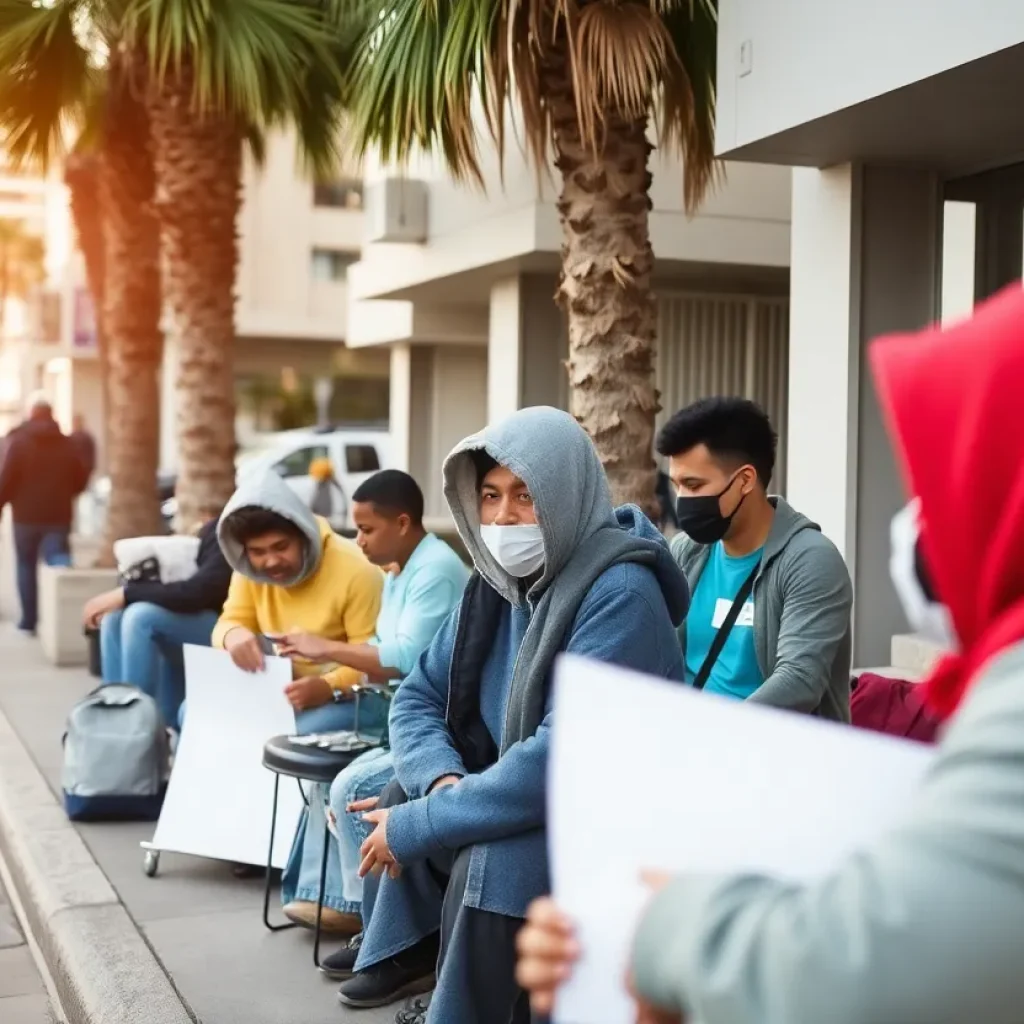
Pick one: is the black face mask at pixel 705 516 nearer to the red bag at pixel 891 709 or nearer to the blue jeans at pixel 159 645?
the red bag at pixel 891 709

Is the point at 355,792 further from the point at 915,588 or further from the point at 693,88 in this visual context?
the point at 693,88

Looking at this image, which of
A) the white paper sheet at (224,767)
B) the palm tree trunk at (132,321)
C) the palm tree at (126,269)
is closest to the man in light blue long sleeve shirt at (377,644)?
the white paper sheet at (224,767)

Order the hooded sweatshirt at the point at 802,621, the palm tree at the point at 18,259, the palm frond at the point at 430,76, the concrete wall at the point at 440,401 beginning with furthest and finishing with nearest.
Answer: the palm tree at the point at 18,259 < the concrete wall at the point at 440,401 < the palm frond at the point at 430,76 < the hooded sweatshirt at the point at 802,621

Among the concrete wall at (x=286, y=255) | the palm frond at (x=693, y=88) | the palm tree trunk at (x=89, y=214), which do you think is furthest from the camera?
the concrete wall at (x=286, y=255)

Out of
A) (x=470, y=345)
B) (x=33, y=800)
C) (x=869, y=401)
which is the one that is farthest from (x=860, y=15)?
(x=470, y=345)

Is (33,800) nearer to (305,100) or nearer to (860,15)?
(860,15)

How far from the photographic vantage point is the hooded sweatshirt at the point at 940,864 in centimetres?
102

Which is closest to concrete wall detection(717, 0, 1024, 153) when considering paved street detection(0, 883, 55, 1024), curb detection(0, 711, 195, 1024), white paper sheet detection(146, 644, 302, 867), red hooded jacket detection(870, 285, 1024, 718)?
white paper sheet detection(146, 644, 302, 867)

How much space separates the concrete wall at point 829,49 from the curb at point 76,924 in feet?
12.6

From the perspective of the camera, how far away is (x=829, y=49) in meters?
5.22

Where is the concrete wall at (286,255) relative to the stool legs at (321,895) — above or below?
above

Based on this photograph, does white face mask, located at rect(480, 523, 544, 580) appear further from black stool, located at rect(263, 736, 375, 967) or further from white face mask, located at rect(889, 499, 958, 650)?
white face mask, located at rect(889, 499, 958, 650)

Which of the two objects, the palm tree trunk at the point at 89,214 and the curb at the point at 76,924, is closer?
the curb at the point at 76,924

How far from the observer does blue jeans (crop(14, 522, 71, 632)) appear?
12.3 meters
